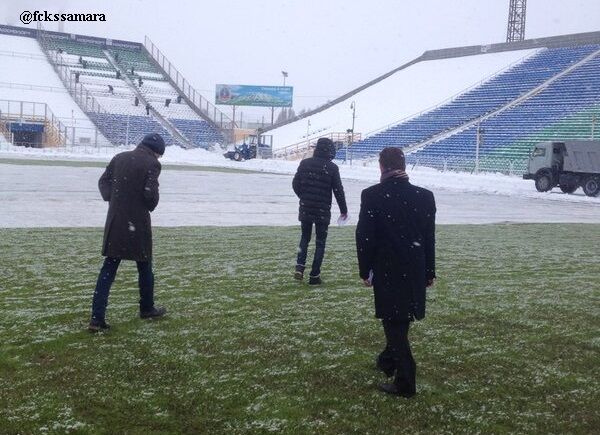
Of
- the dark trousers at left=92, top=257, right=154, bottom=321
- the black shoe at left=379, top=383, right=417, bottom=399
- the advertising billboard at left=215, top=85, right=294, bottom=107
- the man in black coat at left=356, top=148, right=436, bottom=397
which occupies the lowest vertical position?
the black shoe at left=379, top=383, right=417, bottom=399

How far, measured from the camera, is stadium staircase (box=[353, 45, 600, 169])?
4859cm

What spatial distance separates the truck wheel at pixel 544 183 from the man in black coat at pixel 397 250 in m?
27.9

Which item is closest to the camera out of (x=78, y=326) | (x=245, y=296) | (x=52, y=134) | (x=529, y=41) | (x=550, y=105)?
(x=78, y=326)

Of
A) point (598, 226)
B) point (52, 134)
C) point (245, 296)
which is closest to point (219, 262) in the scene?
point (245, 296)

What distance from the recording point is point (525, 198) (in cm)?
2720

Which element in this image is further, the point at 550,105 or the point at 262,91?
the point at 262,91

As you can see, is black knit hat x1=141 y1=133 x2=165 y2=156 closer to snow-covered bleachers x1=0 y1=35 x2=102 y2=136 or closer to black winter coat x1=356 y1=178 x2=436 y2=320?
black winter coat x1=356 y1=178 x2=436 y2=320

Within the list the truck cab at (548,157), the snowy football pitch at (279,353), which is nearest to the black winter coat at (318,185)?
the snowy football pitch at (279,353)

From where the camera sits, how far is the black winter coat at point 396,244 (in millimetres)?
4340

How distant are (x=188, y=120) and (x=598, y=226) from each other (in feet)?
187

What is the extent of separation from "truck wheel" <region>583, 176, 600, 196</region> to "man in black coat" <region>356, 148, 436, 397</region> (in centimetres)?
2724

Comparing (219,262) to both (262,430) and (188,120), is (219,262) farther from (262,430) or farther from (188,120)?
(188,120)

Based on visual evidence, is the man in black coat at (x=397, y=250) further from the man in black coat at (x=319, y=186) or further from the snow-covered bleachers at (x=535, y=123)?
the snow-covered bleachers at (x=535, y=123)

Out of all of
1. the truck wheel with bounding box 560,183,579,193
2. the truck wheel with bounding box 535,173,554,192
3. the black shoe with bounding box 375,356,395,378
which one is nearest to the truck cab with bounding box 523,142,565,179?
the truck wheel with bounding box 535,173,554,192
